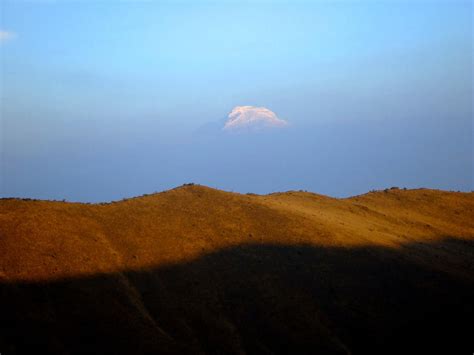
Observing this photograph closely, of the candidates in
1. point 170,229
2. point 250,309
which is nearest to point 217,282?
point 250,309

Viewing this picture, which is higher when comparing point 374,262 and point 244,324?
point 374,262

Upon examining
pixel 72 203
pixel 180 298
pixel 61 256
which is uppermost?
pixel 72 203

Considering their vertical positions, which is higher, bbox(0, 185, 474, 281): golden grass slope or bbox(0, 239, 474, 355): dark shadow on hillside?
bbox(0, 185, 474, 281): golden grass slope

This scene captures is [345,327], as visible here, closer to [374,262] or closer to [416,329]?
[416,329]

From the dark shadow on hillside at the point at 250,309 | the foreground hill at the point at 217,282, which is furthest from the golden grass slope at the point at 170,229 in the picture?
the dark shadow on hillside at the point at 250,309

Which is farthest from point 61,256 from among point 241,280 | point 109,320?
point 241,280

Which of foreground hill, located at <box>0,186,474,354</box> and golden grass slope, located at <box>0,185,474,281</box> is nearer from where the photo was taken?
foreground hill, located at <box>0,186,474,354</box>

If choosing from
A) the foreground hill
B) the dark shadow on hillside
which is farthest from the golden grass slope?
the dark shadow on hillside

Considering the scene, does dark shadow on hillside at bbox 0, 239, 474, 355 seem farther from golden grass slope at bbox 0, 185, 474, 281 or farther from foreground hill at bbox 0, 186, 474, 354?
golden grass slope at bbox 0, 185, 474, 281

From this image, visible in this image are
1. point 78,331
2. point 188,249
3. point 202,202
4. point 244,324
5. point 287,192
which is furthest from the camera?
point 287,192
